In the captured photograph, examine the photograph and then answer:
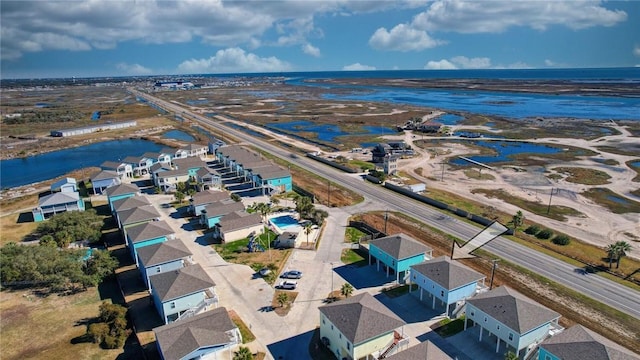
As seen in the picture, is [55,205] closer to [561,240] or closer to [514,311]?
[514,311]

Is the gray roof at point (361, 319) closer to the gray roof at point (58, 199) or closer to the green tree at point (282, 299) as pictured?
the green tree at point (282, 299)

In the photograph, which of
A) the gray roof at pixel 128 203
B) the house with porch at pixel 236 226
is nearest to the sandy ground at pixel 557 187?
the house with porch at pixel 236 226

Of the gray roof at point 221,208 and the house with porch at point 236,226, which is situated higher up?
the gray roof at point 221,208

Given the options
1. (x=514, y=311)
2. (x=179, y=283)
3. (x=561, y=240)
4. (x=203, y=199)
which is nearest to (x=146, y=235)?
(x=179, y=283)

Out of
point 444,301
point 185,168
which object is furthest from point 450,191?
point 185,168

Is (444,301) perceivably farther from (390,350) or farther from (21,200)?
(21,200)

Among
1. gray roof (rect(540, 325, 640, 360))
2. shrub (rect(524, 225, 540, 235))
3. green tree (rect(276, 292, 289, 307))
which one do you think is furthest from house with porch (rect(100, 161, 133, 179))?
gray roof (rect(540, 325, 640, 360))

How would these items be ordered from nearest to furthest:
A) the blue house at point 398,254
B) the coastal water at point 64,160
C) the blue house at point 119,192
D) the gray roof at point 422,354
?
1. the gray roof at point 422,354
2. the blue house at point 398,254
3. the blue house at point 119,192
4. the coastal water at point 64,160
